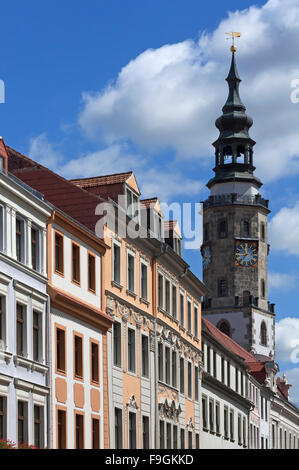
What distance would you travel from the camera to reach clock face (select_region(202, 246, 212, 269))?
13200 cm

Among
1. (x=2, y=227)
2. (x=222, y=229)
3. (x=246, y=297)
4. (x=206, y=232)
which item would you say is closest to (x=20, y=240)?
(x=2, y=227)

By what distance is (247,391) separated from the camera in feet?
277

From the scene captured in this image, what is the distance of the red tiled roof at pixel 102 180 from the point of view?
52.4 m

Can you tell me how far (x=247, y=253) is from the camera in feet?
428

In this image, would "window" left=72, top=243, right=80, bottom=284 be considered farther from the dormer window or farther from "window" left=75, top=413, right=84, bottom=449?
the dormer window

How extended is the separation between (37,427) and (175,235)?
959 inches

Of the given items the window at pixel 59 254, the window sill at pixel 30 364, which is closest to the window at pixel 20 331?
the window sill at pixel 30 364

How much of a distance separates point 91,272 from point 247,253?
85.8 meters

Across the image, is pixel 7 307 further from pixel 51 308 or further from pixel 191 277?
pixel 191 277

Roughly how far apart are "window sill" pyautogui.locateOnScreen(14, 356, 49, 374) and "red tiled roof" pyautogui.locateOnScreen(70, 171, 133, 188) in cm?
1489

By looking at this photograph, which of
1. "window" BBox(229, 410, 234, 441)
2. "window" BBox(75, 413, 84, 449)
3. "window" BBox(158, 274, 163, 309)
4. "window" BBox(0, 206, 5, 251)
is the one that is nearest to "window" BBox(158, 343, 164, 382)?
"window" BBox(158, 274, 163, 309)
